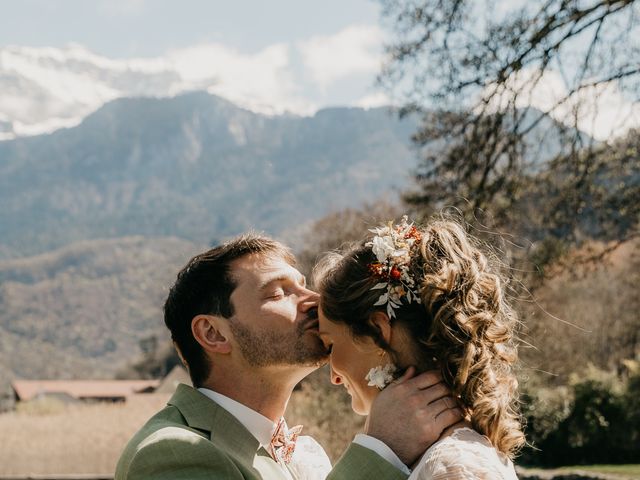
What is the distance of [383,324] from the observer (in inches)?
115

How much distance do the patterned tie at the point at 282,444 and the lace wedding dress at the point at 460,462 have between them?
79 cm

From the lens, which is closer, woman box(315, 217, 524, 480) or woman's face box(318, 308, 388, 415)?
woman box(315, 217, 524, 480)

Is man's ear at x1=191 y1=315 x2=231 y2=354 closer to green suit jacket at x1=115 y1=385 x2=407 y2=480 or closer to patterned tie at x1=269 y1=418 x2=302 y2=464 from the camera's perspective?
green suit jacket at x1=115 y1=385 x2=407 y2=480

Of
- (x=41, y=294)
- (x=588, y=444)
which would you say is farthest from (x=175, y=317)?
(x=41, y=294)

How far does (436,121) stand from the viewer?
388 inches

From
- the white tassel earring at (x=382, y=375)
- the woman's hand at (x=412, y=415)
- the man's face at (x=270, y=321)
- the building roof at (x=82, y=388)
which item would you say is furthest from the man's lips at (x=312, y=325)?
the building roof at (x=82, y=388)

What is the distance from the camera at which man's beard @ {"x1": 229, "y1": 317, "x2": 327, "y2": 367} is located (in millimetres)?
3191

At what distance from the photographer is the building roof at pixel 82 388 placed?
59.9 meters

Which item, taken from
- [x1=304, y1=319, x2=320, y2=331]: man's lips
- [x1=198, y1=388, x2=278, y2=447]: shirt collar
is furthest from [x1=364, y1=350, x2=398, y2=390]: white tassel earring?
[x1=198, y1=388, x2=278, y2=447]: shirt collar

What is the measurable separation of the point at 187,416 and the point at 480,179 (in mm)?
6683

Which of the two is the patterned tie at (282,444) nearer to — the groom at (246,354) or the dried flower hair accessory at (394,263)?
the groom at (246,354)

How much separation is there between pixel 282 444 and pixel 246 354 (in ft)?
1.27

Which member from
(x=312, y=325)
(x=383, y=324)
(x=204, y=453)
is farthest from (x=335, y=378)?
(x=204, y=453)

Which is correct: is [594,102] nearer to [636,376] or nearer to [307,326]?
[307,326]
